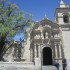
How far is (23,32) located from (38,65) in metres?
7.78

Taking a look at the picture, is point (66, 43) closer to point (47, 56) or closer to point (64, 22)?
point (47, 56)

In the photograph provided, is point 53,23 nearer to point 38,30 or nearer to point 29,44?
point 38,30

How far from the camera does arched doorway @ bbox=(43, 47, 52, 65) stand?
98.4 feet

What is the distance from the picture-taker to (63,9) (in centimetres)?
3253

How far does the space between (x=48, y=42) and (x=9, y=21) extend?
7.45 metres

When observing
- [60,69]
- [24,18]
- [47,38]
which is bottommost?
[60,69]

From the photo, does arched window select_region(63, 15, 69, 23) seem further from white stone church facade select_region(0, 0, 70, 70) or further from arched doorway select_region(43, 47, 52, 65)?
arched doorway select_region(43, 47, 52, 65)

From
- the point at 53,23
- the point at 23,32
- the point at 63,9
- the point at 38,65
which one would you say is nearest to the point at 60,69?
the point at 38,65

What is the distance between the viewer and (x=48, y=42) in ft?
98.9

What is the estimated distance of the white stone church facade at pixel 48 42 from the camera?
95.8 ft

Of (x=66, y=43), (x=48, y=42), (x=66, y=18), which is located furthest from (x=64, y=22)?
(x=48, y=42)

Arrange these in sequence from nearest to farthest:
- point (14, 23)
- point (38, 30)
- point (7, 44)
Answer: point (14, 23) → point (7, 44) → point (38, 30)

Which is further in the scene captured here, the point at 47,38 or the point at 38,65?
the point at 47,38

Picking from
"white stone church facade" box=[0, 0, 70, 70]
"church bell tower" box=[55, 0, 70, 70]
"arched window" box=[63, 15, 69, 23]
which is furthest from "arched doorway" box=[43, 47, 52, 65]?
"arched window" box=[63, 15, 69, 23]
